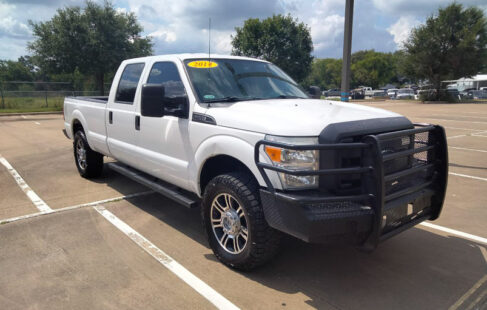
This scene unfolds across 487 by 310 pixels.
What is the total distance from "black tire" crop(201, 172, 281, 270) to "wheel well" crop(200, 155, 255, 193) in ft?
0.83

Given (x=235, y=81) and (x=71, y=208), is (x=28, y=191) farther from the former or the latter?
(x=235, y=81)

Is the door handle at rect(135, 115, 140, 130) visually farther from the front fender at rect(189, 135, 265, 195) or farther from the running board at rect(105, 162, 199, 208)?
the front fender at rect(189, 135, 265, 195)

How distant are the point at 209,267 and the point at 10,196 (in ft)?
13.0

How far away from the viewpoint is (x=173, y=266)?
357 cm

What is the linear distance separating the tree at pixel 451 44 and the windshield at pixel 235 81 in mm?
38930

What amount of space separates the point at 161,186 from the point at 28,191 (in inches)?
113

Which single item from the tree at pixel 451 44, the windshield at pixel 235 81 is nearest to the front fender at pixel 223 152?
the windshield at pixel 235 81

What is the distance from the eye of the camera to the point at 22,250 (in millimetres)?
3900

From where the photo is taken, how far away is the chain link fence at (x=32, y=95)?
2469 centimetres

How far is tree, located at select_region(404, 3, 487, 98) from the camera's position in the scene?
37.0m

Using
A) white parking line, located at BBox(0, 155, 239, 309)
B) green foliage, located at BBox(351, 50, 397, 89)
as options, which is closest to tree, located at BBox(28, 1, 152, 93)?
white parking line, located at BBox(0, 155, 239, 309)

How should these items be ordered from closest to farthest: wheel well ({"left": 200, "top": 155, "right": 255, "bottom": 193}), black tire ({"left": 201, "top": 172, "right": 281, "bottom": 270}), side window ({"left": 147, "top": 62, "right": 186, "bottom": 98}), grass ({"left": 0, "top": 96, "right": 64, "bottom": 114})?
black tire ({"left": 201, "top": 172, "right": 281, "bottom": 270}) → wheel well ({"left": 200, "top": 155, "right": 255, "bottom": 193}) → side window ({"left": 147, "top": 62, "right": 186, "bottom": 98}) → grass ({"left": 0, "top": 96, "right": 64, "bottom": 114})

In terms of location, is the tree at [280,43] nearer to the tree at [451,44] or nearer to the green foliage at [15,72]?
the tree at [451,44]

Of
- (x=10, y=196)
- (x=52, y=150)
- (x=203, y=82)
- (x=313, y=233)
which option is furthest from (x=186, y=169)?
(x=52, y=150)
